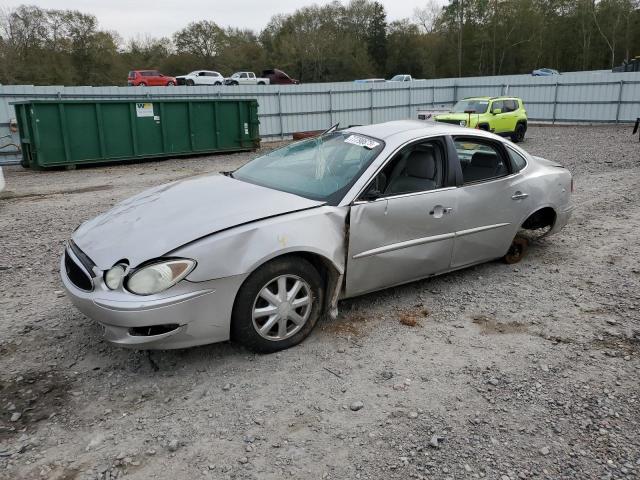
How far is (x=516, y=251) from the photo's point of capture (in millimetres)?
5336

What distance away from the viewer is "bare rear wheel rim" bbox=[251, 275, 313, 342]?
3.37 meters

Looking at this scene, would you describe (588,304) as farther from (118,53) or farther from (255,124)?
(118,53)

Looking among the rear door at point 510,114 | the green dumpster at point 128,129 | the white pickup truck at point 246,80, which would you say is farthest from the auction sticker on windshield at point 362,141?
the white pickup truck at point 246,80

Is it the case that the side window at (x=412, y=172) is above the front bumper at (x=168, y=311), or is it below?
above

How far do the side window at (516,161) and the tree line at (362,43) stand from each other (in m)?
52.6

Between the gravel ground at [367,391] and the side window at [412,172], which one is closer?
the gravel ground at [367,391]

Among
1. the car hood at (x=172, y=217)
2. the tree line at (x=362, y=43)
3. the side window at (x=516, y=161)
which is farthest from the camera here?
the tree line at (x=362, y=43)

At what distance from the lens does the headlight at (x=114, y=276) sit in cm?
305

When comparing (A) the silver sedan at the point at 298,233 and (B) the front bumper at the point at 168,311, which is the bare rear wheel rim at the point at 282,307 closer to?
(A) the silver sedan at the point at 298,233

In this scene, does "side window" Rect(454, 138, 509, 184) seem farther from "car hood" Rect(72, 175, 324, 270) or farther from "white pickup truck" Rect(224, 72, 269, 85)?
"white pickup truck" Rect(224, 72, 269, 85)

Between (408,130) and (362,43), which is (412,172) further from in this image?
(362,43)

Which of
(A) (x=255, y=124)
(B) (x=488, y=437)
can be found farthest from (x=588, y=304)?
(A) (x=255, y=124)

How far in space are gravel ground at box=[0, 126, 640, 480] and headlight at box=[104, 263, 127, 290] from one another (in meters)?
0.64

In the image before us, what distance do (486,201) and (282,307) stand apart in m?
2.22
